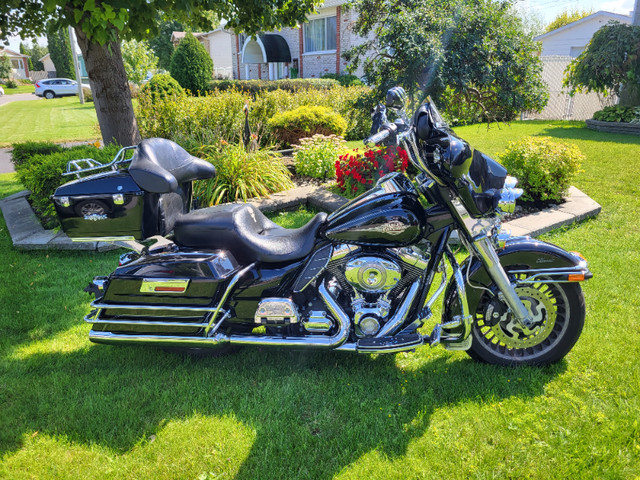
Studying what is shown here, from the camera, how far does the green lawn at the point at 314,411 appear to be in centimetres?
228

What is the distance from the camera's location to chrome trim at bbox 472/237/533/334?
254 cm

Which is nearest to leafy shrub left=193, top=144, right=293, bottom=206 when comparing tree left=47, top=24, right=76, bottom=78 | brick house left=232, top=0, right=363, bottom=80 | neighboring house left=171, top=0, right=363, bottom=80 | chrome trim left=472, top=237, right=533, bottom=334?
chrome trim left=472, top=237, right=533, bottom=334

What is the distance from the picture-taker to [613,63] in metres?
11.8

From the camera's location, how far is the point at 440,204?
2.57 m

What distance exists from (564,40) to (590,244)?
83.5 ft

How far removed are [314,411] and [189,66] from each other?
2327cm

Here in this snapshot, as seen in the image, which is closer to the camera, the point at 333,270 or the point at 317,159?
the point at 333,270

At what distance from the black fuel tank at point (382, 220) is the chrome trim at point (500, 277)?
1.14 feet

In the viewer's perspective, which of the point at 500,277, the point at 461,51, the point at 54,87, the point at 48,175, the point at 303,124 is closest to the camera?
the point at 500,277

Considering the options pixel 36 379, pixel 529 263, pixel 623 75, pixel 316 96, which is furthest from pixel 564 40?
pixel 36 379

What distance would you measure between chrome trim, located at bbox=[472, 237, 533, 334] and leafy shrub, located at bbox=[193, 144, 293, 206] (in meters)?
3.56

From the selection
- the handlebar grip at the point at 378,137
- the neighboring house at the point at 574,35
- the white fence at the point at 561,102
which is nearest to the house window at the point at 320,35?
the white fence at the point at 561,102

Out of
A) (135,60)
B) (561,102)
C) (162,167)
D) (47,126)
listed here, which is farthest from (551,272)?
(135,60)

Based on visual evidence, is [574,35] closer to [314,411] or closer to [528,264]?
[528,264]
